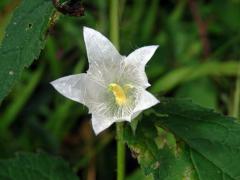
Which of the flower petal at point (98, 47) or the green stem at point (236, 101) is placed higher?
the flower petal at point (98, 47)

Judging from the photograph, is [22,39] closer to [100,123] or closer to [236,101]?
[100,123]

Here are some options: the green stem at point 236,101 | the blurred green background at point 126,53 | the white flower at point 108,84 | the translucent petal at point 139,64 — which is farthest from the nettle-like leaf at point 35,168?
the green stem at point 236,101

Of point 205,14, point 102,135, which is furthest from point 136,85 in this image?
point 205,14

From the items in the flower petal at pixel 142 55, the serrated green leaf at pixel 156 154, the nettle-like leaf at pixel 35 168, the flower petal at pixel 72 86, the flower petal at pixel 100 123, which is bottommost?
the nettle-like leaf at pixel 35 168

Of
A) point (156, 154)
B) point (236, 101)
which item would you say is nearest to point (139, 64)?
point (156, 154)

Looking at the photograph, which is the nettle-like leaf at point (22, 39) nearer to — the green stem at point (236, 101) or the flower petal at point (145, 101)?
the flower petal at point (145, 101)

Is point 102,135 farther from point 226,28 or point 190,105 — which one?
point 190,105
